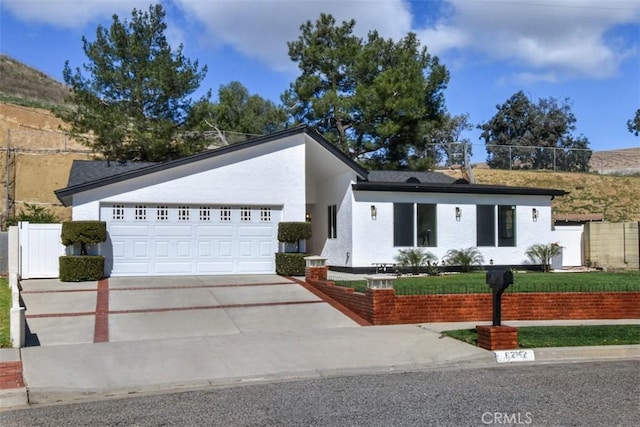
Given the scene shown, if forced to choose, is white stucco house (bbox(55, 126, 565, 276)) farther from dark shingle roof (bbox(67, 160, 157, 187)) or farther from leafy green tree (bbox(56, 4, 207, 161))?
leafy green tree (bbox(56, 4, 207, 161))

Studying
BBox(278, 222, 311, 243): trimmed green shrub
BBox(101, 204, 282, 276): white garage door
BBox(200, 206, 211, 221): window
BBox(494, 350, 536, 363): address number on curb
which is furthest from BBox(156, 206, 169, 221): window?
BBox(494, 350, 536, 363): address number on curb

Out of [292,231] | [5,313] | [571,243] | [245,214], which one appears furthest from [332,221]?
[5,313]

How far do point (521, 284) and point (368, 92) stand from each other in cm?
2006

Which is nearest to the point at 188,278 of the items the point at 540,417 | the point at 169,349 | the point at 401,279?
the point at 401,279

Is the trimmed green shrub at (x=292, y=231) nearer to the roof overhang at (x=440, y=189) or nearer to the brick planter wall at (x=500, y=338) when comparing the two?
the roof overhang at (x=440, y=189)

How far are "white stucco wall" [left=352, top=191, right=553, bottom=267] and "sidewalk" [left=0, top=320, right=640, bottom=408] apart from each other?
8565 mm

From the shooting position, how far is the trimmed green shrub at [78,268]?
16188 millimetres

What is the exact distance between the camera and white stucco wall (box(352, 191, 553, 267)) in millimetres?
19734

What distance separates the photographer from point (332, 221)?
21.5 metres

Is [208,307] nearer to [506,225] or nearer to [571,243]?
[506,225]

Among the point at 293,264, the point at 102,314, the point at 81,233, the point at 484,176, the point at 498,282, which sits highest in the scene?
the point at 484,176

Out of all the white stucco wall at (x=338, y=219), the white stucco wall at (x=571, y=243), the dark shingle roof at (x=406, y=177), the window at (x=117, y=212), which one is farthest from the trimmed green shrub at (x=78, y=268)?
the white stucco wall at (x=571, y=243)

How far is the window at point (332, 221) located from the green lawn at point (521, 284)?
371cm

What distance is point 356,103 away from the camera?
33938mm
